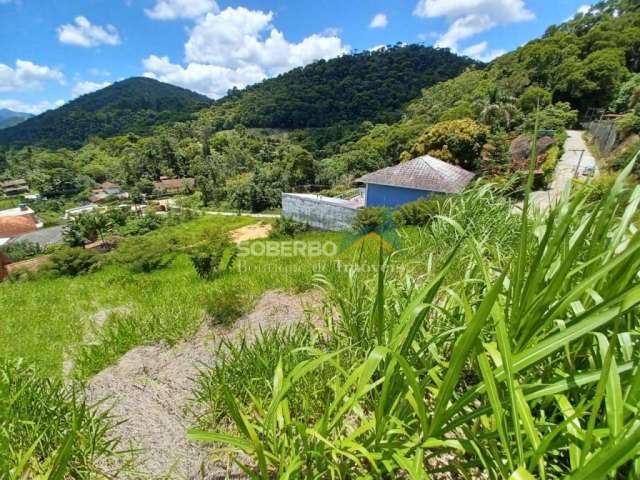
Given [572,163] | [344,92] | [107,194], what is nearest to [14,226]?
[107,194]

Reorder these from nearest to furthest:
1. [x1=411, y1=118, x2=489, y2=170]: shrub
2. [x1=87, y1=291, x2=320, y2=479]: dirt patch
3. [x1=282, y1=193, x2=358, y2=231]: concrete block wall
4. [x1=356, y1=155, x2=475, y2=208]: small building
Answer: [x1=87, y1=291, x2=320, y2=479]: dirt patch, [x1=282, y1=193, x2=358, y2=231]: concrete block wall, [x1=356, y1=155, x2=475, y2=208]: small building, [x1=411, y1=118, x2=489, y2=170]: shrub

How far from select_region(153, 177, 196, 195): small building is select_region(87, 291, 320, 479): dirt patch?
5801 cm

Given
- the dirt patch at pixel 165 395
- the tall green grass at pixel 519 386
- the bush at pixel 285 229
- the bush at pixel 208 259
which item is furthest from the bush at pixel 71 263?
the tall green grass at pixel 519 386

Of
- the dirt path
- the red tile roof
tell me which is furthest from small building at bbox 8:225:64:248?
the dirt path

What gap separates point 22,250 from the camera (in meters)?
30.0

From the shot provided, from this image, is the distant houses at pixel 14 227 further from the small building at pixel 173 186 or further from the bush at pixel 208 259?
the bush at pixel 208 259

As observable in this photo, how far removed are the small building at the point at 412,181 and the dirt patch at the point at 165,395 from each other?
15.3 m

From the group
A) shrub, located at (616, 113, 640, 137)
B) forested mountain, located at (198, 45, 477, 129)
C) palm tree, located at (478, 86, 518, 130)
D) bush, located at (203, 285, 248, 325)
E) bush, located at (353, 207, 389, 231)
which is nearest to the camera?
bush, located at (203, 285, 248, 325)

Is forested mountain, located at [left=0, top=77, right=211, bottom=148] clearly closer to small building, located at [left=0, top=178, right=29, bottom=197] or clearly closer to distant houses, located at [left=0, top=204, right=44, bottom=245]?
small building, located at [left=0, top=178, right=29, bottom=197]

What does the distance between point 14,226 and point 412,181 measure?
162 feet

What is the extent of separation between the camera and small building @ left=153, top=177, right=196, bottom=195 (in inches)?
2142

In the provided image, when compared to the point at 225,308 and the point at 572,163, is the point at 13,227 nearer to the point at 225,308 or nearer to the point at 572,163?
the point at 225,308

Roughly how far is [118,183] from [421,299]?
77575 millimetres

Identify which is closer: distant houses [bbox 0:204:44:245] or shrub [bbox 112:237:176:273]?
shrub [bbox 112:237:176:273]
